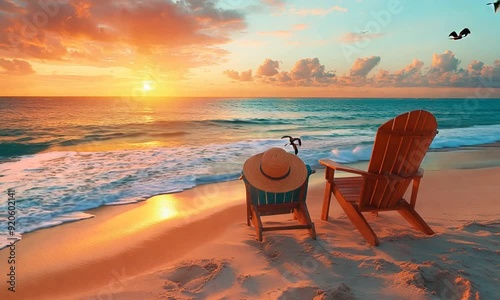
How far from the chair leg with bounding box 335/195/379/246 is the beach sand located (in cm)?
11

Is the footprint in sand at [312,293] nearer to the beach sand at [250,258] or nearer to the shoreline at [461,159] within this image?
the beach sand at [250,258]

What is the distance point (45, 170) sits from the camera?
30.0 ft

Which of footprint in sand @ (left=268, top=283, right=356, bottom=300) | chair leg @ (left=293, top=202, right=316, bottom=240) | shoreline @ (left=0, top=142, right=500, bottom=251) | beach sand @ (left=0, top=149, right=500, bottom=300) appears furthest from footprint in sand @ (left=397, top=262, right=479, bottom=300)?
shoreline @ (left=0, top=142, right=500, bottom=251)

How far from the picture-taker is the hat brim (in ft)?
13.6

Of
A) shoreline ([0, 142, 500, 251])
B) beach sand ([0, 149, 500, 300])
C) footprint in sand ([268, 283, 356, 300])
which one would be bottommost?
shoreline ([0, 142, 500, 251])

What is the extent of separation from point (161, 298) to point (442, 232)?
3515 millimetres

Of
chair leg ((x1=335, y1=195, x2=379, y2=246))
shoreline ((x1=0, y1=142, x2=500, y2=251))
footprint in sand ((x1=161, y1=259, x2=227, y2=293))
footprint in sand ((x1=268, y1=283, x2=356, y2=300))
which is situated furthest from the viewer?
shoreline ((x1=0, y1=142, x2=500, y2=251))

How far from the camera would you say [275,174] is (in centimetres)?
420

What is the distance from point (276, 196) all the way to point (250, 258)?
960 millimetres

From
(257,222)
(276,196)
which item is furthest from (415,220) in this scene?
(257,222)

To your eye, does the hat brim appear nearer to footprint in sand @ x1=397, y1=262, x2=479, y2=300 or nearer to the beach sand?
the beach sand

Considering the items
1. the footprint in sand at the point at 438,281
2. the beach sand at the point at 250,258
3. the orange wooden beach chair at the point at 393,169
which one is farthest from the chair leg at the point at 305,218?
the footprint in sand at the point at 438,281

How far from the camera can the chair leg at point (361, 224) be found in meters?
3.84

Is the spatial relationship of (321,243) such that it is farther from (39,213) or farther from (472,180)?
(472,180)
